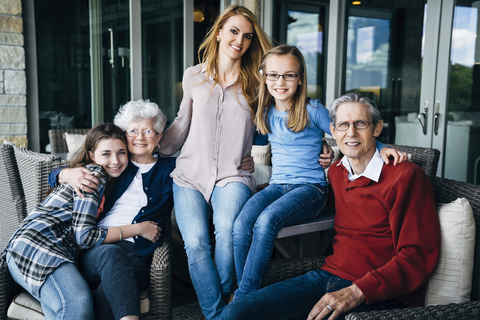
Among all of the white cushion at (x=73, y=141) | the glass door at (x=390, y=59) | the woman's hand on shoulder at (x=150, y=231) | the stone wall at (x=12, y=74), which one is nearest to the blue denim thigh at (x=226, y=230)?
the woman's hand on shoulder at (x=150, y=231)

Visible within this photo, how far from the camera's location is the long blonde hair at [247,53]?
6.56 feet

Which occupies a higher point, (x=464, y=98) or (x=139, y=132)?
(x=464, y=98)

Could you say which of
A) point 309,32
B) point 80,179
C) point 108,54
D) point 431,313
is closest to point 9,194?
point 80,179

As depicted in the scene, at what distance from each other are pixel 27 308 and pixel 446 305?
4.80ft

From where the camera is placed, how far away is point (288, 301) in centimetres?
145

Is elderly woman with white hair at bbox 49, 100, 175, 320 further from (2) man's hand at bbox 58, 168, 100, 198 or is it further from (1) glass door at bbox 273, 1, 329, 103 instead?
(1) glass door at bbox 273, 1, 329, 103

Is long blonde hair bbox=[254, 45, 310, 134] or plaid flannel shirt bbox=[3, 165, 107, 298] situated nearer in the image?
plaid flannel shirt bbox=[3, 165, 107, 298]

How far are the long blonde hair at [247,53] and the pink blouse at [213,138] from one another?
4cm

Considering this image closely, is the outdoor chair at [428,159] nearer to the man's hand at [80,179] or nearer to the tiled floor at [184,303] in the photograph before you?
the tiled floor at [184,303]

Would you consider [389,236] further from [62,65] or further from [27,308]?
[62,65]

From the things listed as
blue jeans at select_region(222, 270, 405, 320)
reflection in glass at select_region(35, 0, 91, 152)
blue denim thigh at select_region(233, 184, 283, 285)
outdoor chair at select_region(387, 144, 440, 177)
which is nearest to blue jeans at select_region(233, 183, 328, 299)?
blue denim thigh at select_region(233, 184, 283, 285)

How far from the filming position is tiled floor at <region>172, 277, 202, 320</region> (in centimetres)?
235

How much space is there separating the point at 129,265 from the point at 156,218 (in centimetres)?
34

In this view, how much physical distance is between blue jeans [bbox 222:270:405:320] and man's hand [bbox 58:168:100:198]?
0.76 meters
